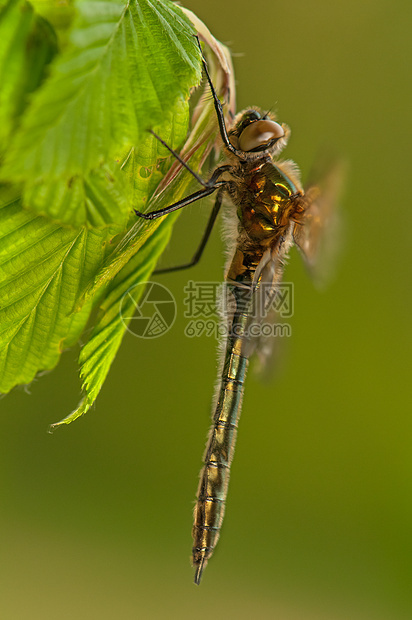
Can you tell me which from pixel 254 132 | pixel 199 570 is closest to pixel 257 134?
pixel 254 132

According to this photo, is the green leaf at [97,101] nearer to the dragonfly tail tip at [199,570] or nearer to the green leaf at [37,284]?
the green leaf at [37,284]

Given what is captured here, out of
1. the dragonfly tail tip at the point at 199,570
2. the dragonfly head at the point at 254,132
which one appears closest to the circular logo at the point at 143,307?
the dragonfly head at the point at 254,132

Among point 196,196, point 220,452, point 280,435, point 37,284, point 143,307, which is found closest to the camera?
point 37,284

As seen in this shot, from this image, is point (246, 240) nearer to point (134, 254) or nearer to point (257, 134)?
point (257, 134)

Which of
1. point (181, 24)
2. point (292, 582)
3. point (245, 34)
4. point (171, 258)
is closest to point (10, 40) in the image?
point (181, 24)

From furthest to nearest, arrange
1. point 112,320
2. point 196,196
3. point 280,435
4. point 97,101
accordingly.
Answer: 1. point 280,435
2. point 196,196
3. point 112,320
4. point 97,101

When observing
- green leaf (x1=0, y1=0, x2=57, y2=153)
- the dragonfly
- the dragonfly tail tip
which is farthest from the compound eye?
the dragonfly tail tip
